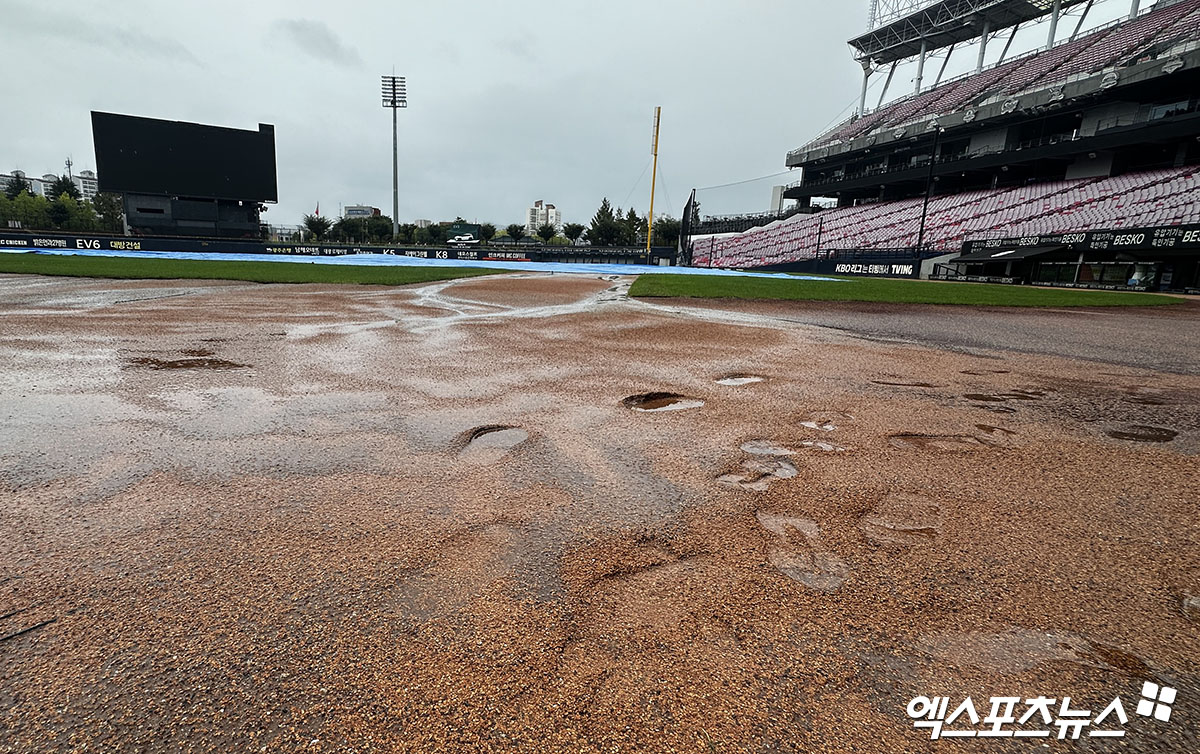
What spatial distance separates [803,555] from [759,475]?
27.9 inches

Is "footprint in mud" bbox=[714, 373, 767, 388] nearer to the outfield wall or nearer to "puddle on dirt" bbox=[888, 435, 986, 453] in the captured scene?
"puddle on dirt" bbox=[888, 435, 986, 453]

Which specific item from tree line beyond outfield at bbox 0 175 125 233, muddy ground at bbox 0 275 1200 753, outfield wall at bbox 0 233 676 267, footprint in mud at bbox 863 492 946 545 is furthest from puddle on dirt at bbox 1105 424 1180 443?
tree line beyond outfield at bbox 0 175 125 233

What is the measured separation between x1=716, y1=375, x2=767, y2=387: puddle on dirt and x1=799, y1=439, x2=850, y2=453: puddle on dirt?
1.37m

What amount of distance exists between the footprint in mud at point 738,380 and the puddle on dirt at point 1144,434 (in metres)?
2.20

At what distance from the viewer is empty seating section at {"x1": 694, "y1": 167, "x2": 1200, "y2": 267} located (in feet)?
89.1

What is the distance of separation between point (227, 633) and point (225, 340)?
17.8 ft

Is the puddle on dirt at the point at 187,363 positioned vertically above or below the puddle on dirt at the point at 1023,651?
below

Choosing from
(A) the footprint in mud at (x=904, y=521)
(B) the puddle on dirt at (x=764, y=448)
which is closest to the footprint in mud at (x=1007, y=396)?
(B) the puddle on dirt at (x=764, y=448)

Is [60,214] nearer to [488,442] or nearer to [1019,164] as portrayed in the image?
[488,442]

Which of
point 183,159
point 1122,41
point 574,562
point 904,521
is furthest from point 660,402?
point 1122,41

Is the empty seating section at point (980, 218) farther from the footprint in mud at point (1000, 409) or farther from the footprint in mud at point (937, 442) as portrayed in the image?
the footprint in mud at point (937, 442)

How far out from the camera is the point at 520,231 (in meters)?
56.9

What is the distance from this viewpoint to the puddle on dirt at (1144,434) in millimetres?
3186

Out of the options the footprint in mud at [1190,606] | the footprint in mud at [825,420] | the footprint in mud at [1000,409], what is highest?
the footprint in mud at [1000,409]
